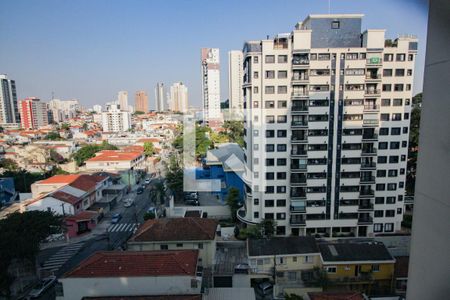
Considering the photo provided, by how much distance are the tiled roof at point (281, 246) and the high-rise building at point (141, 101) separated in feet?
236

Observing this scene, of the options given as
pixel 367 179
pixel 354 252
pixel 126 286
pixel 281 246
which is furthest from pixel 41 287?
pixel 367 179

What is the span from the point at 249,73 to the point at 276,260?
683cm

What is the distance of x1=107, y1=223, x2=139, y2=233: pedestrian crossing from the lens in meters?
12.8

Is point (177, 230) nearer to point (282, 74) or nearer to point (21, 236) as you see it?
point (21, 236)

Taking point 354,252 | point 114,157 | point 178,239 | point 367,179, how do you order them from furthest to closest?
1. point 114,157
2. point 367,179
3. point 178,239
4. point 354,252

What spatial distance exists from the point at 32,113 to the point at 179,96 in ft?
92.9

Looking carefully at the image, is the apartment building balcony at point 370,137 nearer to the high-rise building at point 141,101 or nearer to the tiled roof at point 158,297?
the tiled roof at point 158,297

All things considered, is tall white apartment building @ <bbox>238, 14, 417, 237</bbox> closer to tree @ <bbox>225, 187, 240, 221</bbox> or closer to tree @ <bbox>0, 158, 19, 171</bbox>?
tree @ <bbox>225, 187, 240, 221</bbox>

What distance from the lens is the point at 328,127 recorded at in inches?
423

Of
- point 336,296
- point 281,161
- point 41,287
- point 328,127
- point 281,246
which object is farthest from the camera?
point 281,161

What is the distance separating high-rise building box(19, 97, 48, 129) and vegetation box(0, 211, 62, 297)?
3795cm

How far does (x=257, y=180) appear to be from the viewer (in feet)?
36.8

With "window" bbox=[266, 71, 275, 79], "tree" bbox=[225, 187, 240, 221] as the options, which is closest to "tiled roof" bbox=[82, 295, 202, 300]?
"tree" bbox=[225, 187, 240, 221]

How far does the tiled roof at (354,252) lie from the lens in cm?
852
